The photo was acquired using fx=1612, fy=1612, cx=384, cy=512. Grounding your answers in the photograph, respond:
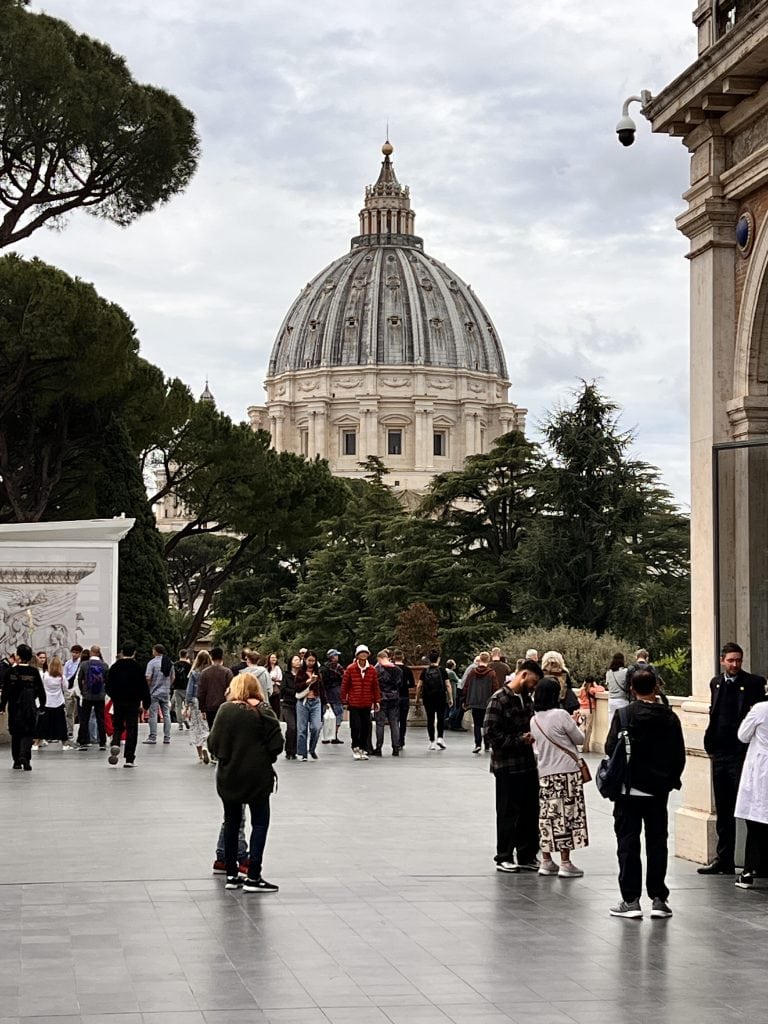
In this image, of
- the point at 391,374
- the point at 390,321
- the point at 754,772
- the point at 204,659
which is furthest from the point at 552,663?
the point at 390,321

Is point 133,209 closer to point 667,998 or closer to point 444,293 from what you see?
point 667,998

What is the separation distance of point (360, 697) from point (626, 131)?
896 cm

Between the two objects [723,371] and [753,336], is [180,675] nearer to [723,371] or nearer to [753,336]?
[723,371]

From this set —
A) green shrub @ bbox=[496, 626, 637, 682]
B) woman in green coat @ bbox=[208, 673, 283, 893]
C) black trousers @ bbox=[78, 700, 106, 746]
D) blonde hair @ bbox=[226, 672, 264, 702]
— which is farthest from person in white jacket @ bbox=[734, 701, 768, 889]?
green shrub @ bbox=[496, 626, 637, 682]

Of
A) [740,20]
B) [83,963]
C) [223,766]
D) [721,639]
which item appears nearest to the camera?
[83,963]

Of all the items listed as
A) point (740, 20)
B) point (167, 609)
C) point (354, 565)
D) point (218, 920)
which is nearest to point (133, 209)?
point (167, 609)

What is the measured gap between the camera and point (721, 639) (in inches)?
400

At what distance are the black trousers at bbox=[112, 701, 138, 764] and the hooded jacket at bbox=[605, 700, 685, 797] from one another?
29.3 feet

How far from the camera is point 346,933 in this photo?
742cm

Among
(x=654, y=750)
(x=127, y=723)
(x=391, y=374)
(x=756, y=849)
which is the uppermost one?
(x=391, y=374)

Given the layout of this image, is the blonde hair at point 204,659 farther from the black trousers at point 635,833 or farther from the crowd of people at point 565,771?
the black trousers at point 635,833

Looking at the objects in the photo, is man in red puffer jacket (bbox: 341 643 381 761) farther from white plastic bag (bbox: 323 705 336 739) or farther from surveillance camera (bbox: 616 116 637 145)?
surveillance camera (bbox: 616 116 637 145)

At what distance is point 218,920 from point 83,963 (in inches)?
43.1

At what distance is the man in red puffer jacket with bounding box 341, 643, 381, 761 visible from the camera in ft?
59.1
